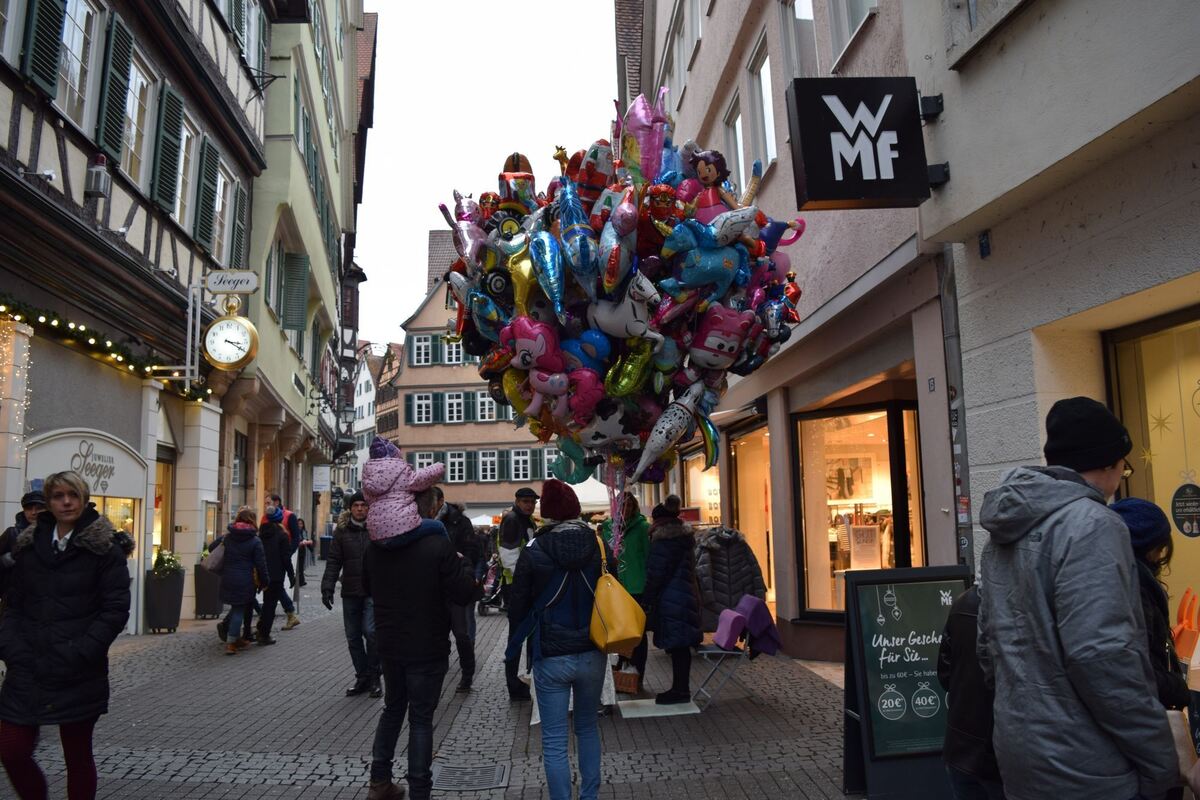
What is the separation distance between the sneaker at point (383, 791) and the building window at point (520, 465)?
42168 millimetres

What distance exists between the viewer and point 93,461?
36.4ft

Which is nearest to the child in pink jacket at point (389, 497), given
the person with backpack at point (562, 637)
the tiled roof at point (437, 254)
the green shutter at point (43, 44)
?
the person with backpack at point (562, 637)

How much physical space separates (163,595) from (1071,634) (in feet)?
42.0

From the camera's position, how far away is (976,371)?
6238 millimetres

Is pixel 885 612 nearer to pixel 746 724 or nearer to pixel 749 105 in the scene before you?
pixel 746 724

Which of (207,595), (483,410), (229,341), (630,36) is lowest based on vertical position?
(207,595)

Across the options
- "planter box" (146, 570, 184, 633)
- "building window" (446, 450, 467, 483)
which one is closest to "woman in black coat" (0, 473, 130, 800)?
"planter box" (146, 570, 184, 633)

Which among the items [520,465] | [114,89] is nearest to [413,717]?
[114,89]

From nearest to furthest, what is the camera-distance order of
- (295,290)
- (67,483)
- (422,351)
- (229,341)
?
(67,483), (229,341), (295,290), (422,351)

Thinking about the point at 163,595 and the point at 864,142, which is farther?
the point at 163,595

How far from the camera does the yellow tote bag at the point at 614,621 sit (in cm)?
491

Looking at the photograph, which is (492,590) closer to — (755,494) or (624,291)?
(755,494)

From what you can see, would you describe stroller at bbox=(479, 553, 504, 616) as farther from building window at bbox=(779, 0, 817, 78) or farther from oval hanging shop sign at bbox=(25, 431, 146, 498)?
building window at bbox=(779, 0, 817, 78)

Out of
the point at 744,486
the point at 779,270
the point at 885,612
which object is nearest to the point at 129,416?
the point at 744,486
